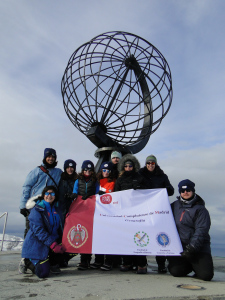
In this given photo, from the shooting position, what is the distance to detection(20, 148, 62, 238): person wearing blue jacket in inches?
188

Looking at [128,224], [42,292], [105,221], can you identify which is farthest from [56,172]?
[42,292]

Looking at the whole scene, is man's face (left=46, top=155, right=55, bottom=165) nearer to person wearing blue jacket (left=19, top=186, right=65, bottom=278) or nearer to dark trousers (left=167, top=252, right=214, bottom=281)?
person wearing blue jacket (left=19, top=186, right=65, bottom=278)

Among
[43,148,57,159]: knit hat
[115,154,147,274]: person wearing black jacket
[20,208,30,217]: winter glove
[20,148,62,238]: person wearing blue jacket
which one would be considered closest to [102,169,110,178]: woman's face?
[115,154,147,274]: person wearing black jacket

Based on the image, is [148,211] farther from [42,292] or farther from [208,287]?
[42,292]

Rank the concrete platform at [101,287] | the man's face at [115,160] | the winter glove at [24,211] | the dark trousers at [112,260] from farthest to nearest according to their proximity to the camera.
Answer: the man's face at [115,160], the winter glove at [24,211], the dark trousers at [112,260], the concrete platform at [101,287]

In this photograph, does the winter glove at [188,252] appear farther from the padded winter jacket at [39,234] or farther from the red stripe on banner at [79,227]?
the padded winter jacket at [39,234]

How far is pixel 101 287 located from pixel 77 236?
139 centimetres

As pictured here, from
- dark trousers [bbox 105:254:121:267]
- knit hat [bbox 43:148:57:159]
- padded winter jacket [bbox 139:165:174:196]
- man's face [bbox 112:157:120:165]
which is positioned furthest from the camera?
man's face [bbox 112:157:120:165]

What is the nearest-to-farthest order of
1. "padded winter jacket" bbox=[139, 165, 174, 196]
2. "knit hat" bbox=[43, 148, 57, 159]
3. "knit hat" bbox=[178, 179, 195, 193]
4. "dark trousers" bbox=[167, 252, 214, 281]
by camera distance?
"dark trousers" bbox=[167, 252, 214, 281] < "knit hat" bbox=[178, 179, 195, 193] < "padded winter jacket" bbox=[139, 165, 174, 196] < "knit hat" bbox=[43, 148, 57, 159]

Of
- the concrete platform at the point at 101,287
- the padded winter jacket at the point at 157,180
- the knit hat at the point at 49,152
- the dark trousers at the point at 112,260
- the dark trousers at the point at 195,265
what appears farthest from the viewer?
the knit hat at the point at 49,152

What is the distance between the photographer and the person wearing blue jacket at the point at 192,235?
390 centimetres

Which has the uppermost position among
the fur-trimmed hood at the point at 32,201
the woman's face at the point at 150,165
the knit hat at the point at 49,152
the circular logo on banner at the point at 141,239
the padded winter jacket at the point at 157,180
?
the knit hat at the point at 49,152

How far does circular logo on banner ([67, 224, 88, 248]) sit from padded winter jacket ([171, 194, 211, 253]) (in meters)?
1.49

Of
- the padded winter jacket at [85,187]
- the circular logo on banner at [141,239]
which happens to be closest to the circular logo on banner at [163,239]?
the circular logo on banner at [141,239]
